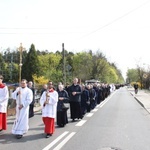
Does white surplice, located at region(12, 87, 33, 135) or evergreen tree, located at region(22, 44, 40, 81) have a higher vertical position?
evergreen tree, located at region(22, 44, 40, 81)

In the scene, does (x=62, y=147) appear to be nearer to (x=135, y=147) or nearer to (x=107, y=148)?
(x=107, y=148)

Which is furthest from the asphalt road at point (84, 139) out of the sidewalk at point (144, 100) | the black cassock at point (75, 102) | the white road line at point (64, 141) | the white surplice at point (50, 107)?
the sidewalk at point (144, 100)

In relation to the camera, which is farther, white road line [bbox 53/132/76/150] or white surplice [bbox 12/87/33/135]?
white surplice [bbox 12/87/33/135]

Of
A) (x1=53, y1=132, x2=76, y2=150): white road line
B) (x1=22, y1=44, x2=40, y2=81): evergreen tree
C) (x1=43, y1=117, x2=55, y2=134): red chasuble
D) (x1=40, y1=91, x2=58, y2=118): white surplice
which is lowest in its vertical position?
(x1=53, y1=132, x2=76, y2=150): white road line

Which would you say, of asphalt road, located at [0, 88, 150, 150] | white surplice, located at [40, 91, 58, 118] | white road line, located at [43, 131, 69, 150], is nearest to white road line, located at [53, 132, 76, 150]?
asphalt road, located at [0, 88, 150, 150]

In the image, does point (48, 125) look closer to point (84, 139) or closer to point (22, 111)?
point (22, 111)

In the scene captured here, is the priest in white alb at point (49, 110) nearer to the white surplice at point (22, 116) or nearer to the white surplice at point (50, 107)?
the white surplice at point (50, 107)

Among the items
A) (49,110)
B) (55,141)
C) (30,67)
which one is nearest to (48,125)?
(49,110)

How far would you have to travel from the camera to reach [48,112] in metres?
10.9

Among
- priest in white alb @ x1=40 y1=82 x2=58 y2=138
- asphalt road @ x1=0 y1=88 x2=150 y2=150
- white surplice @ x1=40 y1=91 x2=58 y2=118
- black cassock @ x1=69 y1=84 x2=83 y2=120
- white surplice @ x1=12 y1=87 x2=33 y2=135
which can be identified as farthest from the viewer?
black cassock @ x1=69 y1=84 x2=83 y2=120

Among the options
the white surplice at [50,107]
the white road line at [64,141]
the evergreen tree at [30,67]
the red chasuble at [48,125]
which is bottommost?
the white road line at [64,141]

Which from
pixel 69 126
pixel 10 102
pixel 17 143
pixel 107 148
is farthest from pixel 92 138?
pixel 10 102

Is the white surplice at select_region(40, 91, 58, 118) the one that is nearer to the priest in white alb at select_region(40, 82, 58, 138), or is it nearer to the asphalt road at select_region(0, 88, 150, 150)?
the priest in white alb at select_region(40, 82, 58, 138)

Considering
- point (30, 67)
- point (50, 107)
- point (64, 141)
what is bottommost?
point (64, 141)
